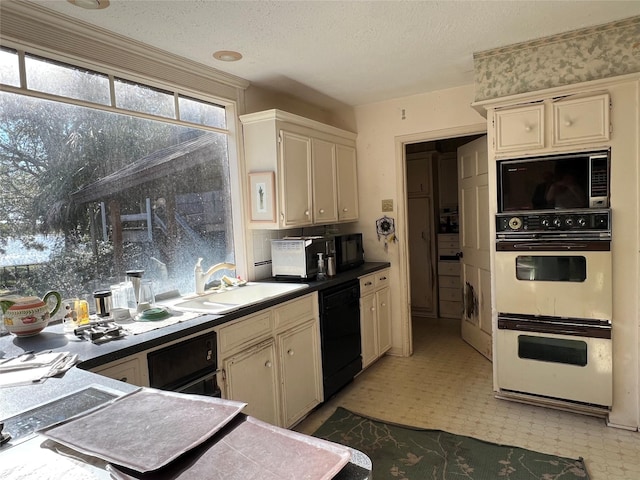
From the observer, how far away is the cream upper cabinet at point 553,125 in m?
2.53

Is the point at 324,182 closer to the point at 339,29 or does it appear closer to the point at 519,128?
the point at 339,29

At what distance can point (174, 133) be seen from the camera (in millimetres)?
2750

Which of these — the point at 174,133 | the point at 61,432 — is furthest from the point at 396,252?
the point at 61,432

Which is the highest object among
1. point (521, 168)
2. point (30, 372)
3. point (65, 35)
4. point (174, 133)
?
point (65, 35)

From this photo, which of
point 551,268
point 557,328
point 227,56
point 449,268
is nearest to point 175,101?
point 227,56

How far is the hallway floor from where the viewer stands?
7.78 feet

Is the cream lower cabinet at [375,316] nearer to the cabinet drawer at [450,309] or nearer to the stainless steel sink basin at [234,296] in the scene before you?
the stainless steel sink basin at [234,296]

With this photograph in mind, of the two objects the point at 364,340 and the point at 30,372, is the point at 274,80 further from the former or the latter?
the point at 30,372

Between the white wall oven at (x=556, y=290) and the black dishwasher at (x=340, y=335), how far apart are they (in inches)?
42.9

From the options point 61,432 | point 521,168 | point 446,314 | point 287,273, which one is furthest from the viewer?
point 446,314

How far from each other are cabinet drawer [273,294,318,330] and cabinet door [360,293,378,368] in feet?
2.34

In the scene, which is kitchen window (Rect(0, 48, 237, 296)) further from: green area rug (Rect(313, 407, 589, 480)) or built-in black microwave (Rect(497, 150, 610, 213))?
built-in black microwave (Rect(497, 150, 610, 213))

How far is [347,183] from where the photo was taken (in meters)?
3.93

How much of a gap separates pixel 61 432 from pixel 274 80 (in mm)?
2802
